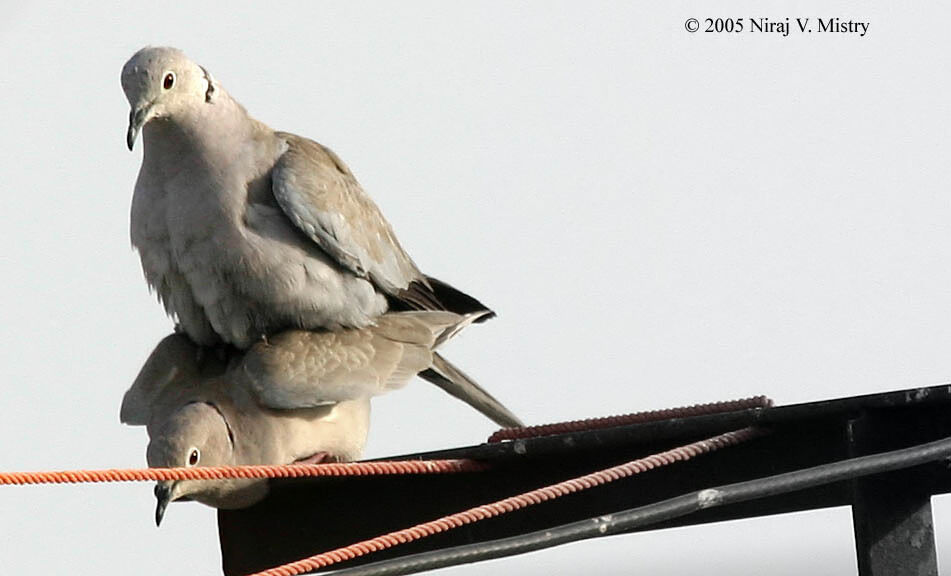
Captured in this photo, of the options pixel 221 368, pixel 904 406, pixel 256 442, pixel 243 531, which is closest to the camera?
pixel 904 406

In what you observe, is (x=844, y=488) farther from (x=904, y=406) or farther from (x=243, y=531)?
(x=243, y=531)

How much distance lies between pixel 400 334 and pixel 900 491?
106 inches

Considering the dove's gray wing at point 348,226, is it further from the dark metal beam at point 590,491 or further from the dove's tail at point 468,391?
the dark metal beam at point 590,491

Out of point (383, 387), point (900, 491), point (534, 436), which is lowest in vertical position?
point (900, 491)

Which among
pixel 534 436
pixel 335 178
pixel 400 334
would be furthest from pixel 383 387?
pixel 534 436

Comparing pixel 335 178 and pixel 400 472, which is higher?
pixel 335 178

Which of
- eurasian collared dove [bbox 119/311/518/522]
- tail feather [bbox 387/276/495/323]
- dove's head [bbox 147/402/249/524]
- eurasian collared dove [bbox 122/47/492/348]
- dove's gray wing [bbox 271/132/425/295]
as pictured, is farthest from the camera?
tail feather [bbox 387/276/495/323]

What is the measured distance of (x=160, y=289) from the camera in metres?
5.75

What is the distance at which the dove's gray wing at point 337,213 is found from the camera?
579 centimetres

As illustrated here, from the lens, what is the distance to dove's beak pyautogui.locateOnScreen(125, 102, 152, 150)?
17.6ft

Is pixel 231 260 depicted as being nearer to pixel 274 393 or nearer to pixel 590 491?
pixel 274 393

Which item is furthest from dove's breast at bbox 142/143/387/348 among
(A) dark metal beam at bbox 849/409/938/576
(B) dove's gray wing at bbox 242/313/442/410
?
(A) dark metal beam at bbox 849/409/938/576

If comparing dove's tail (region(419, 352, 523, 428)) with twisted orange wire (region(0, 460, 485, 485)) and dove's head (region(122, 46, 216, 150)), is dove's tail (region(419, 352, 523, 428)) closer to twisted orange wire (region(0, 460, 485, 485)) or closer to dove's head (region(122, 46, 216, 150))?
dove's head (region(122, 46, 216, 150))

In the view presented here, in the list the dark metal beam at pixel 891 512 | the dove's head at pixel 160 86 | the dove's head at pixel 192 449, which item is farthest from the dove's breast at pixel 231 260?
the dark metal beam at pixel 891 512
